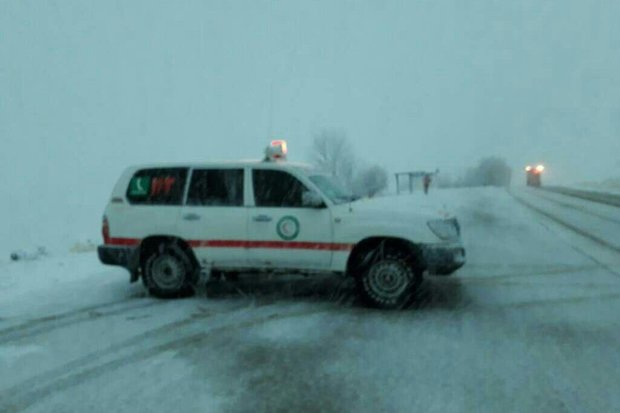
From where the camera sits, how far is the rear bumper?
8523 millimetres

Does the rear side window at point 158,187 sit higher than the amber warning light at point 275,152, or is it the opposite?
the amber warning light at point 275,152

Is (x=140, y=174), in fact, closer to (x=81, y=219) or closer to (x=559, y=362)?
(x=559, y=362)

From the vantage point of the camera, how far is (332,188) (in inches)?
337

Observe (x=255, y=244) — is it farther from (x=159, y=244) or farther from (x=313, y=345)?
(x=313, y=345)

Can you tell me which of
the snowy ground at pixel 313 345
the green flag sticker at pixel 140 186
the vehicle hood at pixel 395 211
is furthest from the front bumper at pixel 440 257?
the green flag sticker at pixel 140 186

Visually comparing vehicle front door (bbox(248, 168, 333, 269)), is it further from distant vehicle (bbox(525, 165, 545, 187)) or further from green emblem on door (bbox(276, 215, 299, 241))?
distant vehicle (bbox(525, 165, 545, 187))

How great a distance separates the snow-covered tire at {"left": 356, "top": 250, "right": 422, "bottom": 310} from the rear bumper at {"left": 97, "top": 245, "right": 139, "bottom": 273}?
321 centimetres

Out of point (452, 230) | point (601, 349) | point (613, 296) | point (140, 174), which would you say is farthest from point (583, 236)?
point (140, 174)

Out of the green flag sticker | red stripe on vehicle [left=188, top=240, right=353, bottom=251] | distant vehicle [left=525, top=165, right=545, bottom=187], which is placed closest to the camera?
red stripe on vehicle [left=188, top=240, right=353, bottom=251]

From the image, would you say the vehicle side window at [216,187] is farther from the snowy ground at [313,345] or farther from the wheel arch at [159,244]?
the snowy ground at [313,345]

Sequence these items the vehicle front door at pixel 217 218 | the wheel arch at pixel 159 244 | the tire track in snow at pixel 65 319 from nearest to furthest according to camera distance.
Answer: the tire track in snow at pixel 65 319
the vehicle front door at pixel 217 218
the wheel arch at pixel 159 244

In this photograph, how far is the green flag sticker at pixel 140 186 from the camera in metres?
8.63

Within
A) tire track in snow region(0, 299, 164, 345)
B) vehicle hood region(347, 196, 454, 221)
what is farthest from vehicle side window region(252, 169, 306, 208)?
tire track in snow region(0, 299, 164, 345)

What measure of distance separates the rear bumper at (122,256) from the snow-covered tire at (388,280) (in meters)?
3.21
